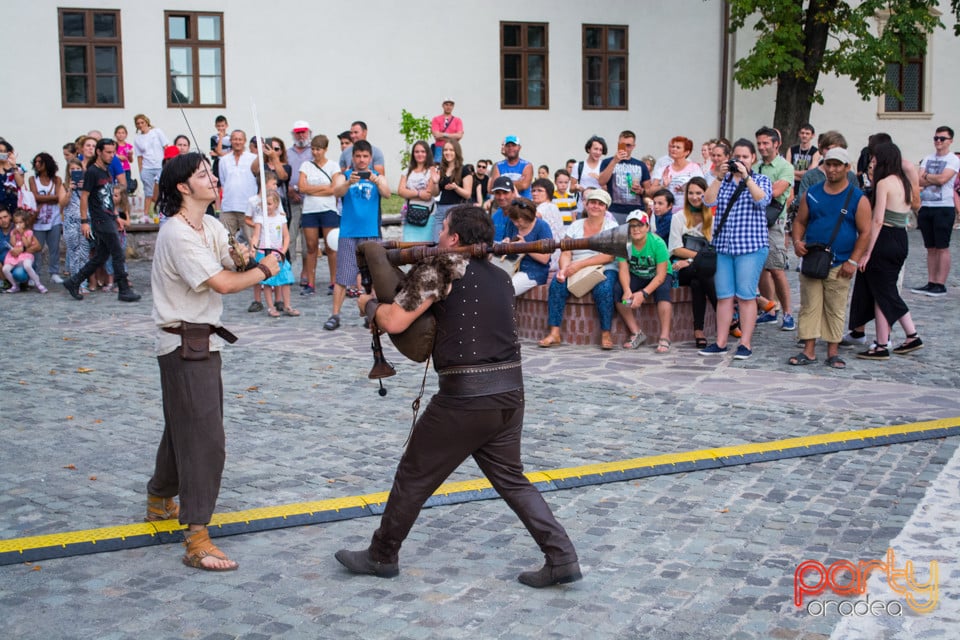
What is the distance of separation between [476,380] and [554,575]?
884 mm

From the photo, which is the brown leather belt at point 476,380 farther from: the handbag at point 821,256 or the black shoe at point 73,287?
the black shoe at point 73,287

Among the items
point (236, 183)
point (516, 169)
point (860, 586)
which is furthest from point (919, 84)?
point (860, 586)

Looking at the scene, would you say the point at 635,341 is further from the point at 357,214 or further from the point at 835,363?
the point at 357,214

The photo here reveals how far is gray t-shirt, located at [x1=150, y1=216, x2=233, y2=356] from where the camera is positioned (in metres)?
5.27

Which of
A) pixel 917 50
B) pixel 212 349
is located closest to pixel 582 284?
pixel 212 349

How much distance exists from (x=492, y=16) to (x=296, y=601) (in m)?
23.1

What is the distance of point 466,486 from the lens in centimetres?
656

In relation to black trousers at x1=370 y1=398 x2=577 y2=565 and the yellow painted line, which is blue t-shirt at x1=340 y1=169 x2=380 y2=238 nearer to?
the yellow painted line

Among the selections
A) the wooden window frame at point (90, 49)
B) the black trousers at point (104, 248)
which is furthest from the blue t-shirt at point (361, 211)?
the wooden window frame at point (90, 49)

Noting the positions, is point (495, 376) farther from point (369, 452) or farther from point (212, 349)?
point (369, 452)

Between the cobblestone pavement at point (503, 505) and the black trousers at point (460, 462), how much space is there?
228mm

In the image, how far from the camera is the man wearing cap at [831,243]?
9.80 metres

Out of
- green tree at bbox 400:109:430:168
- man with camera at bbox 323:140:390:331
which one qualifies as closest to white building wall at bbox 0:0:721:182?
green tree at bbox 400:109:430:168

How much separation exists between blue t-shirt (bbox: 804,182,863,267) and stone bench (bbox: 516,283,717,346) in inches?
62.0
